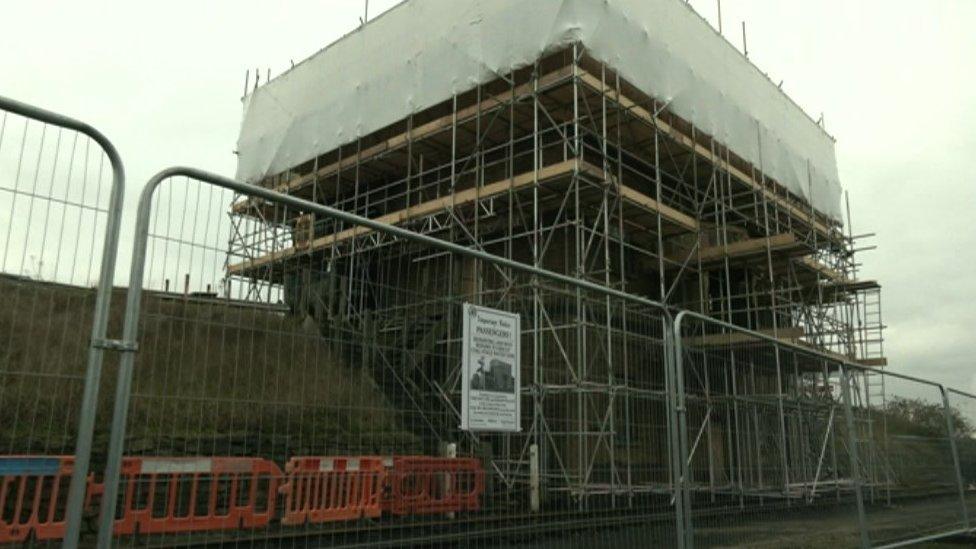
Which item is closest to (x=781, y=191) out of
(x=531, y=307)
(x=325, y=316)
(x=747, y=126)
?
(x=747, y=126)

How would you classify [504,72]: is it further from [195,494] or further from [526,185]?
[195,494]

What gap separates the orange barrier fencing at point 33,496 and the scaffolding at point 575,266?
123 centimetres

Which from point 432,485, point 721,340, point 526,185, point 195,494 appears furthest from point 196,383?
point 526,185

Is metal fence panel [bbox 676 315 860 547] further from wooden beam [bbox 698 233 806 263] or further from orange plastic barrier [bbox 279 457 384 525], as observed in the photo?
wooden beam [bbox 698 233 806 263]

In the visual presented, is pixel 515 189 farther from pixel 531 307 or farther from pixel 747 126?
pixel 531 307

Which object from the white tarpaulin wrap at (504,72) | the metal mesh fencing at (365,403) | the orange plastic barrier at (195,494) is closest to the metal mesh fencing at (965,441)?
the metal mesh fencing at (365,403)

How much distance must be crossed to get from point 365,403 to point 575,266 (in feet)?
35.6

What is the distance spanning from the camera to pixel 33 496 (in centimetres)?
410

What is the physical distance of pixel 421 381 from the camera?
15.0 feet

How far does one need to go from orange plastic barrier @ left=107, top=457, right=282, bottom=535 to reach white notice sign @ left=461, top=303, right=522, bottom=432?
1289 millimetres

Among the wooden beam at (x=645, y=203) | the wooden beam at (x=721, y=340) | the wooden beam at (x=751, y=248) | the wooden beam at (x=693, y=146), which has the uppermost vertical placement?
the wooden beam at (x=693, y=146)

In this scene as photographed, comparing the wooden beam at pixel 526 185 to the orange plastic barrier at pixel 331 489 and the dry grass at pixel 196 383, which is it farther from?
the dry grass at pixel 196 383

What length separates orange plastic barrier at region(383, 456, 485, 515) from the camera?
4453 mm

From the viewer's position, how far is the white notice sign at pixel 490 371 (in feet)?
15.6
